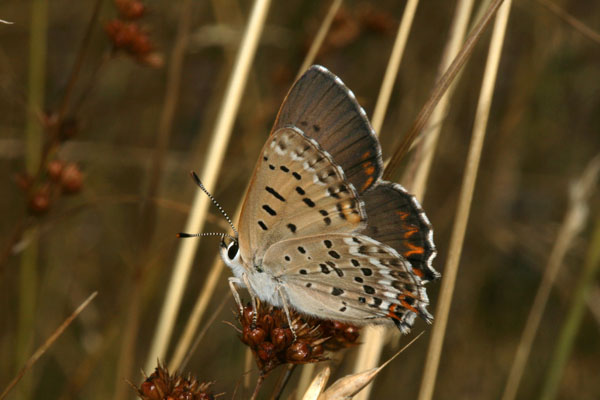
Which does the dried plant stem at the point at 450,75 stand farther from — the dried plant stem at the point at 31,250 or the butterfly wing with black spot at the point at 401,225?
the dried plant stem at the point at 31,250

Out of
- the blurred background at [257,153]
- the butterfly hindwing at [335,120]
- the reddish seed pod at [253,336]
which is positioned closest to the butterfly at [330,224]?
the butterfly hindwing at [335,120]

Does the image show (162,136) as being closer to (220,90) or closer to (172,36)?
(220,90)

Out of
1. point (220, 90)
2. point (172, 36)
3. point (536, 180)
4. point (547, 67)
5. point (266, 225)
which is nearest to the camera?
point (266, 225)

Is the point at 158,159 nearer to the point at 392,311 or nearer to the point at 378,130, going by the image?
the point at 378,130

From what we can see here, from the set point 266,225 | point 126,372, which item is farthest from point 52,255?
point 266,225

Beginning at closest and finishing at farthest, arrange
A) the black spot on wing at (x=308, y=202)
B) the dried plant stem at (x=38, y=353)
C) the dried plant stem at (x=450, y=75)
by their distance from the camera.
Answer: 1. the dried plant stem at (x=38, y=353)
2. the dried plant stem at (x=450, y=75)
3. the black spot on wing at (x=308, y=202)

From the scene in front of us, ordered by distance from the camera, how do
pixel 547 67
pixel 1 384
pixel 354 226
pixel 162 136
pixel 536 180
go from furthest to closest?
1. pixel 536 180
2. pixel 547 67
3. pixel 1 384
4. pixel 162 136
5. pixel 354 226
